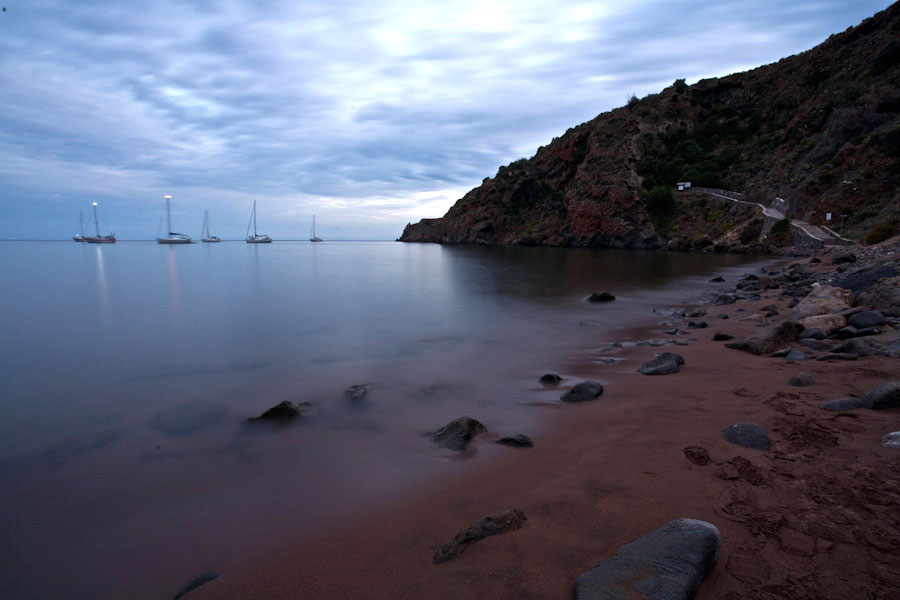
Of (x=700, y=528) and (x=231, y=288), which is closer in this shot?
(x=700, y=528)

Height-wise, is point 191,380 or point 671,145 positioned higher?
point 671,145

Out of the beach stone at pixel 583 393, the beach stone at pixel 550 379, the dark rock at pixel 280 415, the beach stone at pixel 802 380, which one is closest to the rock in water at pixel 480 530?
the beach stone at pixel 583 393

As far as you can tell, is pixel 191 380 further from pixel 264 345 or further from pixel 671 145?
pixel 671 145

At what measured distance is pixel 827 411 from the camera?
14.2ft

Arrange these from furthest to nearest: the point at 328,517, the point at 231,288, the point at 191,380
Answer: the point at 231,288, the point at 191,380, the point at 328,517

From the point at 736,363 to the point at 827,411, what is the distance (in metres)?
2.41

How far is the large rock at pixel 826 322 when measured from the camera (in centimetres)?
727

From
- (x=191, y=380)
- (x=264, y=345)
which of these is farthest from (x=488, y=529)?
(x=264, y=345)

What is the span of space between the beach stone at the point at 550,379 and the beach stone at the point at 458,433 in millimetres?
2148

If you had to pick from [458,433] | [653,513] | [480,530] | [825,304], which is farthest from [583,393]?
[825,304]

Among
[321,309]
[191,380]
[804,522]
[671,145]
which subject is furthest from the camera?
[671,145]

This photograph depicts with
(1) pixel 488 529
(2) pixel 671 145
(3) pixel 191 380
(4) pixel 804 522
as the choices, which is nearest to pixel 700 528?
(4) pixel 804 522

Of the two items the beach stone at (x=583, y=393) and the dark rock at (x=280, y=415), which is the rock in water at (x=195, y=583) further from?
the beach stone at (x=583, y=393)

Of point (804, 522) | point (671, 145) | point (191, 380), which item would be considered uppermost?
point (671, 145)
